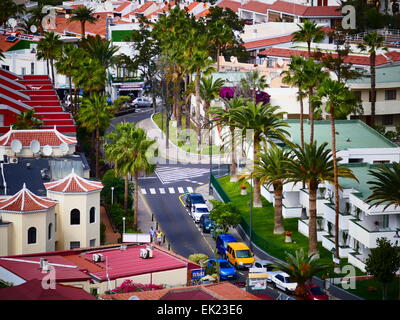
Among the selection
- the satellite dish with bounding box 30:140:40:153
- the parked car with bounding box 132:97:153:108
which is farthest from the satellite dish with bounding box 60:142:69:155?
the parked car with bounding box 132:97:153:108

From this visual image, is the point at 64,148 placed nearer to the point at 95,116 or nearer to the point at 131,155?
the point at 131,155

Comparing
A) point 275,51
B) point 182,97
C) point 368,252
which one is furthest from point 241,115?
point 275,51

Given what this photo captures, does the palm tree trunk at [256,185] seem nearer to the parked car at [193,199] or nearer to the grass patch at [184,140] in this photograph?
the parked car at [193,199]

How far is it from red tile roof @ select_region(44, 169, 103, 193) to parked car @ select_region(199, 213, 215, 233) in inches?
Answer: 464

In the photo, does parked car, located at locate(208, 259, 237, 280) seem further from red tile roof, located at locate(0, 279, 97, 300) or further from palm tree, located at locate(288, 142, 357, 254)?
red tile roof, located at locate(0, 279, 97, 300)

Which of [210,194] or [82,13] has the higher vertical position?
[82,13]

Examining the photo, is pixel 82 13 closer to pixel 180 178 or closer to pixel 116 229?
pixel 180 178

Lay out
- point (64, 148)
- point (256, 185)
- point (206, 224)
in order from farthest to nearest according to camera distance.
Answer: point (64, 148), point (256, 185), point (206, 224)

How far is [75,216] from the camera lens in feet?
308

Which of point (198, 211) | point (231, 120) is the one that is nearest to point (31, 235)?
point (198, 211)

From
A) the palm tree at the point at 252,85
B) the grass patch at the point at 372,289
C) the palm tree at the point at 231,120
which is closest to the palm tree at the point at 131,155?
the palm tree at the point at 231,120

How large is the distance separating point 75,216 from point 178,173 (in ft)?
109
